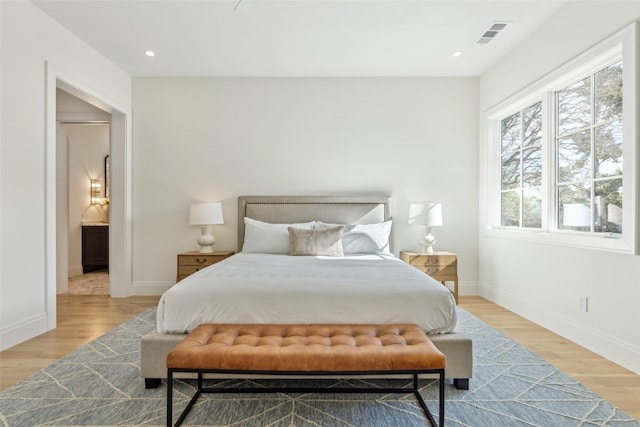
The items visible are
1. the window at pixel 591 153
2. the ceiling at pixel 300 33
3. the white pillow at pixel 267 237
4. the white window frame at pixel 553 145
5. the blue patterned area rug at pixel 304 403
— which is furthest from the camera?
the white pillow at pixel 267 237

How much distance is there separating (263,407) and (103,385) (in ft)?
3.42

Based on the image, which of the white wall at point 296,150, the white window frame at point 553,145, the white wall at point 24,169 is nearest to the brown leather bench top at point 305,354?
the white window frame at point 553,145

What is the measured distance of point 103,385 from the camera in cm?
222

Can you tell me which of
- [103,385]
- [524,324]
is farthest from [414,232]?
[103,385]

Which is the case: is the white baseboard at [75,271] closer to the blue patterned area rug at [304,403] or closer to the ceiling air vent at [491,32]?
the blue patterned area rug at [304,403]

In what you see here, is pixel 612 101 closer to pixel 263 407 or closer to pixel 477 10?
pixel 477 10

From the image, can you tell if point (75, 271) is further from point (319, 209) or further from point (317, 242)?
point (317, 242)

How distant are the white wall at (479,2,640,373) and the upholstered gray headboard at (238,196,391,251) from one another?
57.3 inches

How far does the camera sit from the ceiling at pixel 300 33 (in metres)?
3.13

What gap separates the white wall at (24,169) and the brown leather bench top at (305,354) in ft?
7.00

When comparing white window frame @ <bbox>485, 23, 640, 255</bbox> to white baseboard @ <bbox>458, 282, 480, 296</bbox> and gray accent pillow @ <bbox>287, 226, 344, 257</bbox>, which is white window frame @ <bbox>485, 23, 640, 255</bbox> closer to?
white baseboard @ <bbox>458, 282, 480, 296</bbox>

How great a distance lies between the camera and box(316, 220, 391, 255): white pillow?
13.2ft

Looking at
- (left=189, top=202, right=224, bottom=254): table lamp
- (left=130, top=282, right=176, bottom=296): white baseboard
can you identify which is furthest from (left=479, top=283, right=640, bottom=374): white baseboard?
(left=130, top=282, right=176, bottom=296): white baseboard

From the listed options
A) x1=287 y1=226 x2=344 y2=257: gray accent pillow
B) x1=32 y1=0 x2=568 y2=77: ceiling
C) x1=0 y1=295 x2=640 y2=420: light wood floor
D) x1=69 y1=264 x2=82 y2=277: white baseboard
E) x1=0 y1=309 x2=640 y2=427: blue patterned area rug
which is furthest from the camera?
x1=69 y1=264 x2=82 y2=277: white baseboard
